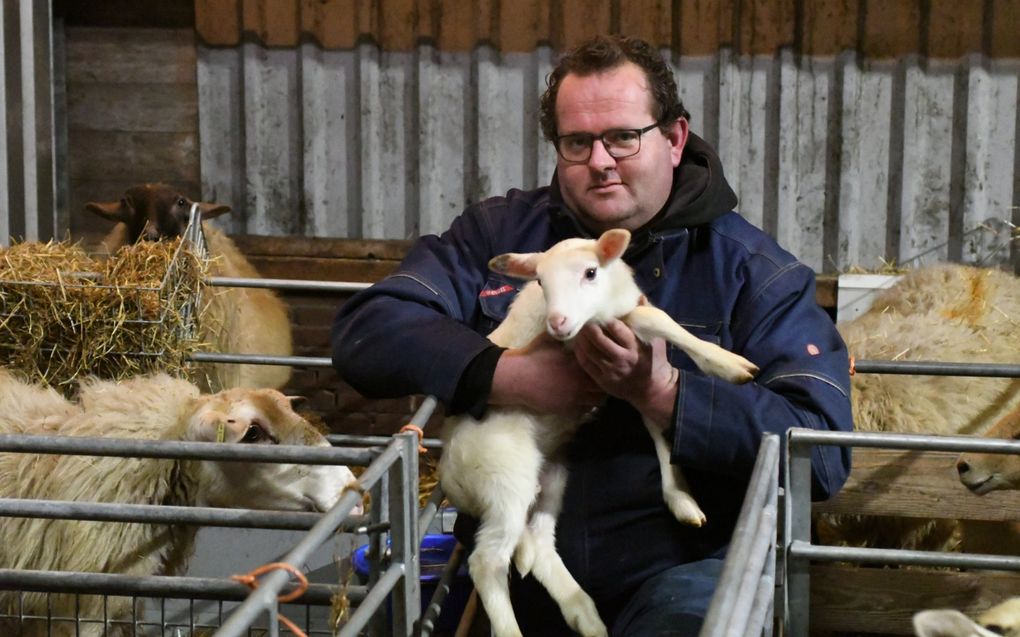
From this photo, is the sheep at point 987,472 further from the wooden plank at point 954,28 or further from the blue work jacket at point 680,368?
the wooden plank at point 954,28

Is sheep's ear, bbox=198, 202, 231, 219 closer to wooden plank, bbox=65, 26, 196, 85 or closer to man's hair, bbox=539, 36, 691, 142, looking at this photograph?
wooden plank, bbox=65, 26, 196, 85

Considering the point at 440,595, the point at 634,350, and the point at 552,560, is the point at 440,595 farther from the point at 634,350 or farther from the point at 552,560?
the point at 634,350

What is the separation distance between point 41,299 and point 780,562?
129 inches

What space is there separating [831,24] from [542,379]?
426 cm

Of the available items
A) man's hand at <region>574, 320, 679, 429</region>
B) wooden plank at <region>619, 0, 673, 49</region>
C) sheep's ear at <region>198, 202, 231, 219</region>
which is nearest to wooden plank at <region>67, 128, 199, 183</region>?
sheep's ear at <region>198, 202, 231, 219</region>

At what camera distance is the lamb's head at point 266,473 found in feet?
12.0

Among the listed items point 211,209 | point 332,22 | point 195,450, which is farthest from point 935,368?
point 332,22

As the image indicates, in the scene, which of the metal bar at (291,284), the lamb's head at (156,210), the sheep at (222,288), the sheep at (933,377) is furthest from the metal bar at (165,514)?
the lamb's head at (156,210)

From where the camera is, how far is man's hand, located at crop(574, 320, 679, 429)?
260 centimetres

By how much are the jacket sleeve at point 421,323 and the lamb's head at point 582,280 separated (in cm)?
29

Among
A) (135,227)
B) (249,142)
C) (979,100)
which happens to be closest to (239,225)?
(249,142)

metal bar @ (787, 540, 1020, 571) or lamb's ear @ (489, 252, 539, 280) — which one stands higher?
lamb's ear @ (489, 252, 539, 280)

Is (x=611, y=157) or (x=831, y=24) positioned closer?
(x=611, y=157)

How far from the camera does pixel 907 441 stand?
8.59ft
